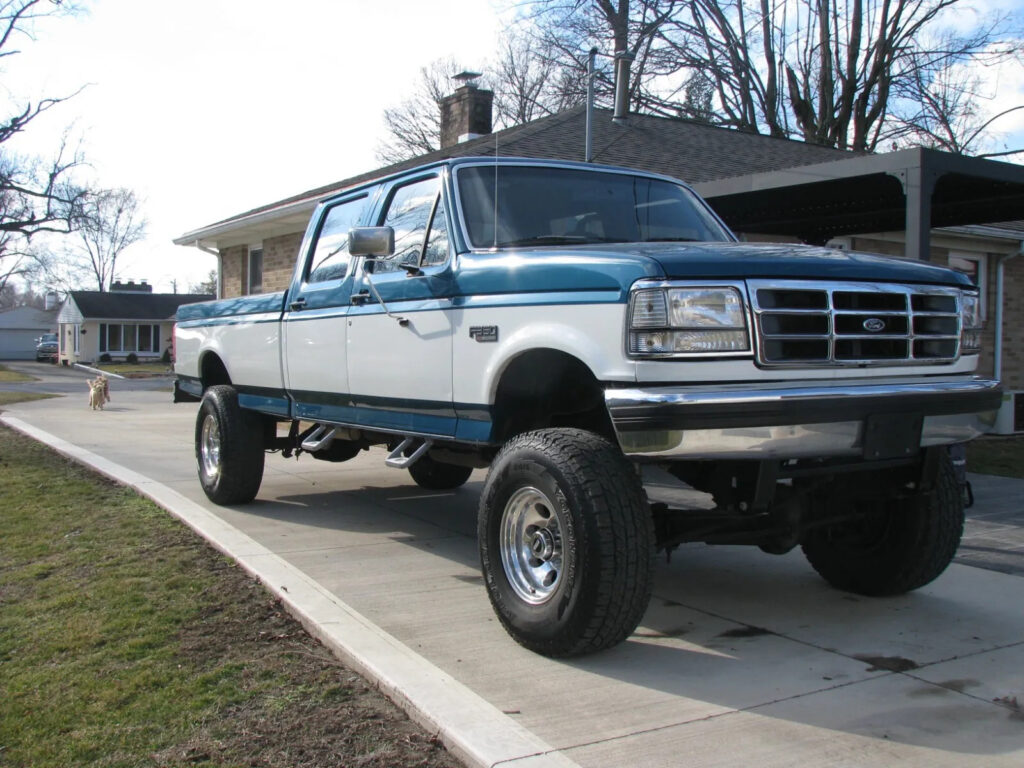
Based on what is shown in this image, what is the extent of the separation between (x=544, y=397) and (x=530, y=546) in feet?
2.72

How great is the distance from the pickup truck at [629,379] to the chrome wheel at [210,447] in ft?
6.40

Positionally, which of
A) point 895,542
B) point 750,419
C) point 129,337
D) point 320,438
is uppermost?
point 129,337

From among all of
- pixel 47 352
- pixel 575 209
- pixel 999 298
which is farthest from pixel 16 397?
pixel 47 352

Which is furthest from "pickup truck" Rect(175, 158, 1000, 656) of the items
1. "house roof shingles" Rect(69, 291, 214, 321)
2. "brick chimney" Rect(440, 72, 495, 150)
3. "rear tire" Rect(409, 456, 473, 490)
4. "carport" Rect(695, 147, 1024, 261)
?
"house roof shingles" Rect(69, 291, 214, 321)

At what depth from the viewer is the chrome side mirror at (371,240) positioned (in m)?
5.24

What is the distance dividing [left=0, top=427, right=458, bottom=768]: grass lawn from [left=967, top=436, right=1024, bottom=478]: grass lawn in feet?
26.7

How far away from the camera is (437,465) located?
28.1 feet

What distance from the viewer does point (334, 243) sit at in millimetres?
6648

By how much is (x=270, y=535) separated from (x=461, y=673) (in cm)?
304

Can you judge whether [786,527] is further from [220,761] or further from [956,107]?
[956,107]

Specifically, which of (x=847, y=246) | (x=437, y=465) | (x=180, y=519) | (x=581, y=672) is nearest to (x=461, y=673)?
(x=581, y=672)

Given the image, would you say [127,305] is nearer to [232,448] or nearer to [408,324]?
[232,448]

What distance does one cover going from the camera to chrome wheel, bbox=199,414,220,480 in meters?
7.91

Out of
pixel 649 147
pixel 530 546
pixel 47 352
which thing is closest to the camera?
pixel 530 546
